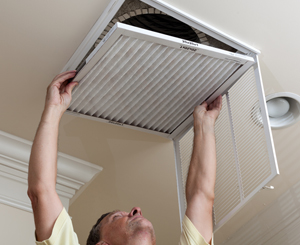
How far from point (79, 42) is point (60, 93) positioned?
0.18 metres

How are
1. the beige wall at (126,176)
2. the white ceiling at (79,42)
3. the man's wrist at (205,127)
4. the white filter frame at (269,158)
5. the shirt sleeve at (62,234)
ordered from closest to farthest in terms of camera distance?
the shirt sleeve at (62,234) < the white filter frame at (269,158) < the white ceiling at (79,42) < the man's wrist at (205,127) < the beige wall at (126,176)

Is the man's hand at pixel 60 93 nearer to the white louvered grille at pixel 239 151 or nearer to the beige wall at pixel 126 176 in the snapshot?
the beige wall at pixel 126 176

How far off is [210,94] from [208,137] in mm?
148

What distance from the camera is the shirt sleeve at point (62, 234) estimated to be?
1123mm

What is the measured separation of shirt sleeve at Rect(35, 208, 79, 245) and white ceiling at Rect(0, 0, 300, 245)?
55 centimetres

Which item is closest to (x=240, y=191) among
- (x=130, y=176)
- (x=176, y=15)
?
(x=176, y=15)

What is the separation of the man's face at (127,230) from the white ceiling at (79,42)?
1.63 ft

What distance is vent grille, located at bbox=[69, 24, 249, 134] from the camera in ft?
4.20

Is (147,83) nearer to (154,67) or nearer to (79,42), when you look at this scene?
(154,67)

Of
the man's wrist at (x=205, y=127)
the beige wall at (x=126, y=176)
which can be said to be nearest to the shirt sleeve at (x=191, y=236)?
the man's wrist at (x=205, y=127)

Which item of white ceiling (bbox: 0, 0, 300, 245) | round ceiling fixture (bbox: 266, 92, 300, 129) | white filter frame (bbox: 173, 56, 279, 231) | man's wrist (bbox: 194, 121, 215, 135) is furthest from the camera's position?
round ceiling fixture (bbox: 266, 92, 300, 129)

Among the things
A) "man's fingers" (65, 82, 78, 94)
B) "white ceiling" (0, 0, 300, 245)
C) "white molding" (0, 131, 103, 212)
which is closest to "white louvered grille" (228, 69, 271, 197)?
"white ceiling" (0, 0, 300, 245)

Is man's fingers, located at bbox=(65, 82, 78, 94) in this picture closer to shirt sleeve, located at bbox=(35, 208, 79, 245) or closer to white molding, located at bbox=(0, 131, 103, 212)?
shirt sleeve, located at bbox=(35, 208, 79, 245)

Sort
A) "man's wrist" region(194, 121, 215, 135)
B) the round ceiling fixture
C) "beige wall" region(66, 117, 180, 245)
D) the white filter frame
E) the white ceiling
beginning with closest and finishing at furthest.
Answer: the white filter frame
the white ceiling
"man's wrist" region(194, 121, 215, 135)
the round ceiling fixture
"beige wall" region(66, 117, 180, 245)
